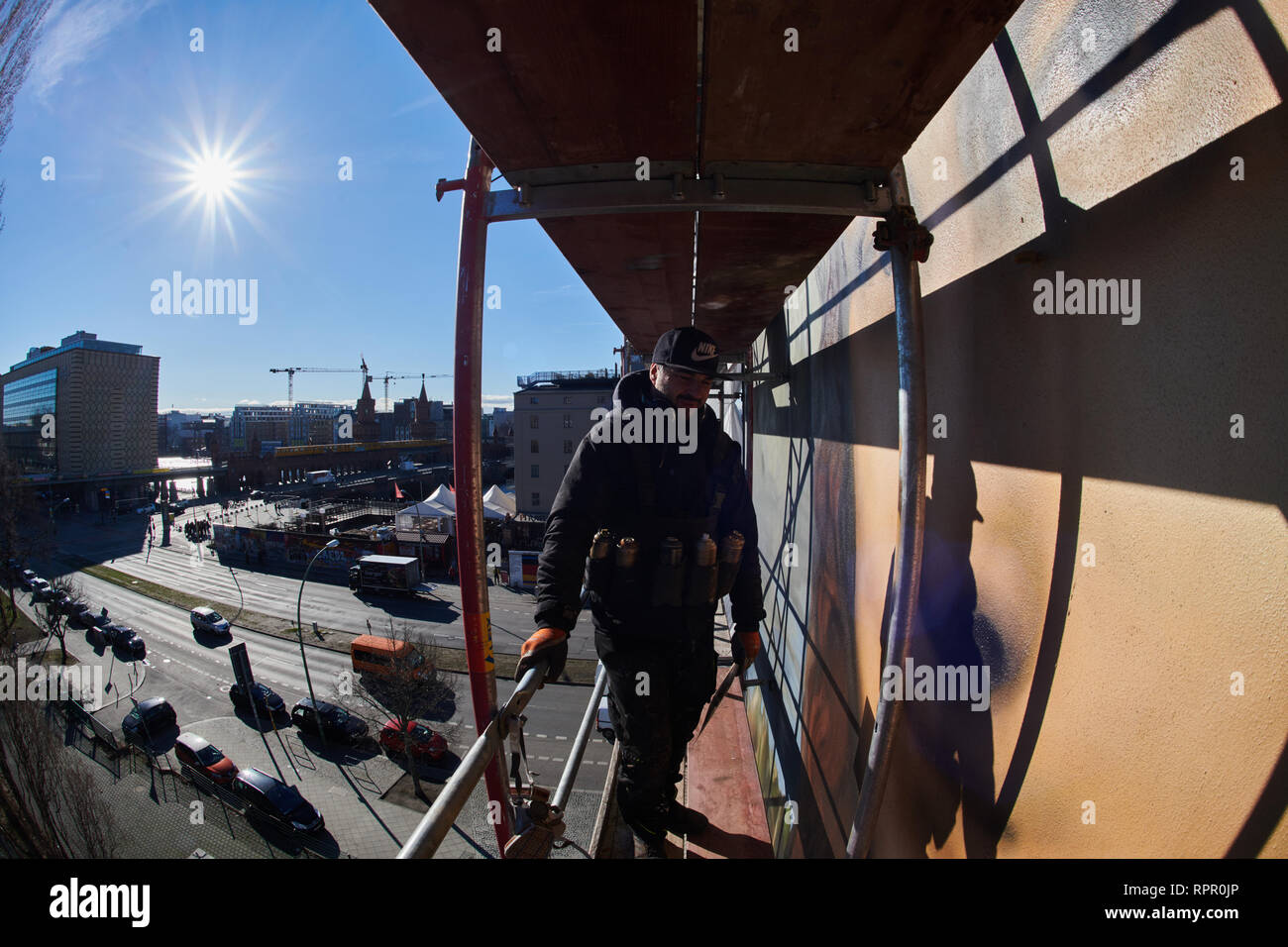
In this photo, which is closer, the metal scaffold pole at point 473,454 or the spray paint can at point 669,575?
the spray paint can at point 669,575

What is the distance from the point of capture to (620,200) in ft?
7.28

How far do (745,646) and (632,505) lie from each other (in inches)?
41.4

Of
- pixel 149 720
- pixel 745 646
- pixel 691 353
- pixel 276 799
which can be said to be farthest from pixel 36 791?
pixel 691 353

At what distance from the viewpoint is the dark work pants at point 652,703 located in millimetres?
2502

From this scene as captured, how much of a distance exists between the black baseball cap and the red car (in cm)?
1531

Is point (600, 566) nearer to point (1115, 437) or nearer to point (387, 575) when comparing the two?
point (1115, 437)

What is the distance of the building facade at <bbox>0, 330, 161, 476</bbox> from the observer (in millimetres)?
39531

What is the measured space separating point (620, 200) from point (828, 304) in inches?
102

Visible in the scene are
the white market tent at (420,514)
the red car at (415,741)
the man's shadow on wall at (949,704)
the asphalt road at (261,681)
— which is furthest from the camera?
the white market tent at (420,514)

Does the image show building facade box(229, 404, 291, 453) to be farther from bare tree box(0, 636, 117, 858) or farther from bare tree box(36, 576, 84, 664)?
bare tree box(0, 636, 117, 858)

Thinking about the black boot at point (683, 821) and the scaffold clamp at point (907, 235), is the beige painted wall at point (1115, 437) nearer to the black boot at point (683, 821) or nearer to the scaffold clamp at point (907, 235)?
the scaffold clamp at point (907, 235)

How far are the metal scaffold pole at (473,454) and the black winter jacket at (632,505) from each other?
548 mm

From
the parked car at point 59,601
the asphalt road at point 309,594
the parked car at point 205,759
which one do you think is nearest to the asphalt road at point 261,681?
the parked car at point 205,759
